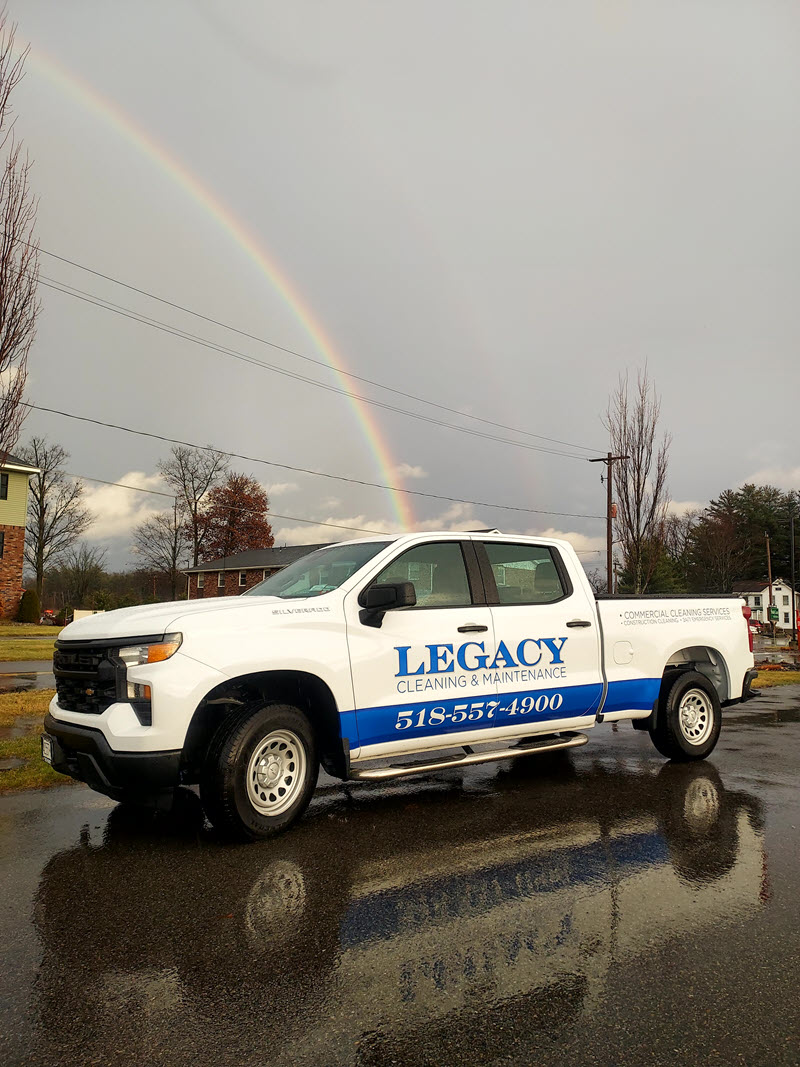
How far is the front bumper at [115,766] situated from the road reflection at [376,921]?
1.33 feet

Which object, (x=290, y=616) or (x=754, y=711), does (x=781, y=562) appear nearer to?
(x=754, y=711)

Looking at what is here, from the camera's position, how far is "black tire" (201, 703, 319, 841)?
14.7 ft

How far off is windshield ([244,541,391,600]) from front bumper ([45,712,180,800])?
1.42m

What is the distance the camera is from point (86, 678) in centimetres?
477

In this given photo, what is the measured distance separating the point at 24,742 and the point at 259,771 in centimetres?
423

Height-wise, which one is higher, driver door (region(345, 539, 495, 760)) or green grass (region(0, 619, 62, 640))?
driver door (region(345, 539, 495, 760))

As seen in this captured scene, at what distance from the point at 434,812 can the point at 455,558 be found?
188cm

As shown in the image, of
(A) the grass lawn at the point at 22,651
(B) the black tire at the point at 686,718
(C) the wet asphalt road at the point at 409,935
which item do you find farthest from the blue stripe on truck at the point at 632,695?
(A) the grass lawn at the point at 22,651

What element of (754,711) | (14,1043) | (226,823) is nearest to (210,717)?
(226,823)

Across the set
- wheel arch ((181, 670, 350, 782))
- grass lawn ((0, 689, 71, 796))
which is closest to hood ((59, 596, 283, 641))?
wheel arch ((181, 670, 350, 782))

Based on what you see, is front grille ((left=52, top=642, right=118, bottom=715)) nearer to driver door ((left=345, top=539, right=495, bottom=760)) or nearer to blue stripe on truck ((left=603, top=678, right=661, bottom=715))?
driver door ((left=345, top=539, right=495, bottom=760))

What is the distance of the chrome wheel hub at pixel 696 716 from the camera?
7.12 metres

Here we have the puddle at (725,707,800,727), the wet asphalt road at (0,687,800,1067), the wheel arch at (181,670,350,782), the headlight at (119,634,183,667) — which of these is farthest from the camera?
the puddle at (725,707,800,727)

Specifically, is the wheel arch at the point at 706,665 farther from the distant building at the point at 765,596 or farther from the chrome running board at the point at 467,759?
the distant building at the point at 765,596
